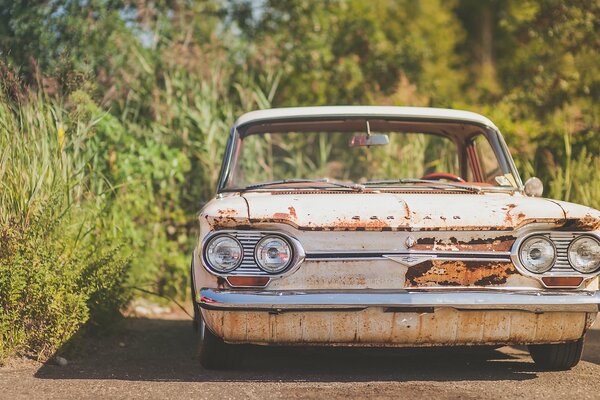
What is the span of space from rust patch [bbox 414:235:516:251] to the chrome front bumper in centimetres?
19

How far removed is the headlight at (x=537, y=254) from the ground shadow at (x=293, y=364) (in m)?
0.58

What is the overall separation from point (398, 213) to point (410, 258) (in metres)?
0.21

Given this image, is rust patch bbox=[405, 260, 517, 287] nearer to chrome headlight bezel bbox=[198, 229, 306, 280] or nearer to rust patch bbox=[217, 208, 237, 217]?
chrome headlight bezel bbox=[198, 229, 306, 280]

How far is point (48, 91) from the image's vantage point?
6344mm

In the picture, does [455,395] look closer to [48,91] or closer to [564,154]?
[48,91]

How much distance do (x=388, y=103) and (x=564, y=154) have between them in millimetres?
2403

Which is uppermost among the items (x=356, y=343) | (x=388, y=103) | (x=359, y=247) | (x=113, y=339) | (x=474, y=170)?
(x=388, y=103)

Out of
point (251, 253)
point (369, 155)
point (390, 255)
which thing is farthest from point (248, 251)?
point (369, 155)

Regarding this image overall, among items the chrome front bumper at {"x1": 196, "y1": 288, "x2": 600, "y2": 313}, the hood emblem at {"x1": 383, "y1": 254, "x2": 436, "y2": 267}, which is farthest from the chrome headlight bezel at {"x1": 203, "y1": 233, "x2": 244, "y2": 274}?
the hood emblem at {"x1": 383, "y1": 254, "x2": 436, "y2": 267}

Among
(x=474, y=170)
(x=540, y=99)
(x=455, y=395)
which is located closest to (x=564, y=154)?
(x=540, y=99)

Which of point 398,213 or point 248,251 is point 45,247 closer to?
point 248,251

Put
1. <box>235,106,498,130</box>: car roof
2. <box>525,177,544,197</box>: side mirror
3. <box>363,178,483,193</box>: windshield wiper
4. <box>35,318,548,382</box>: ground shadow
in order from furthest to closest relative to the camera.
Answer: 1. <box>235,106,498,130</box>: car roof
2. <box>525,177,544,197</box>: side mirror
3. <box>363,178,483,193</box>: windshield wiper
4. <box>35,318,548,382</box>: ground shadow

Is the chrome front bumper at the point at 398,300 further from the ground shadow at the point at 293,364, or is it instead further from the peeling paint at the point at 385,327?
the ground shadow at the point at 293,364

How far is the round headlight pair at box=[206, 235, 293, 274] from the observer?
13.5ft
